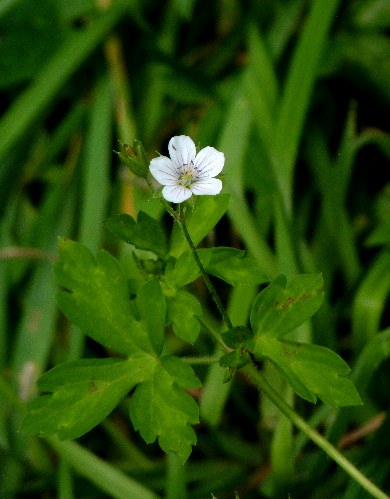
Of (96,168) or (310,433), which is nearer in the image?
(310,433)

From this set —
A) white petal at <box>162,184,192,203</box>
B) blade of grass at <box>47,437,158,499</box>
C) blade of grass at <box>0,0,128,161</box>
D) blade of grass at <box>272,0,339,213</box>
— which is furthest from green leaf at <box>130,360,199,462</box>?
blade of grass at <box>0,0,128,161</box>

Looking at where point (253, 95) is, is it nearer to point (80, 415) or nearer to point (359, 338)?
point (359, 338)

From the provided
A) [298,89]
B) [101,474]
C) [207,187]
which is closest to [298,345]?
[207,187]

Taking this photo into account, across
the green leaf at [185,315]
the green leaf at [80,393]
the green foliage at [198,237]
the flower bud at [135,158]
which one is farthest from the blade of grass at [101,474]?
the flower bud at [135,158]

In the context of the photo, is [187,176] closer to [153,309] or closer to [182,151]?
[182,151]

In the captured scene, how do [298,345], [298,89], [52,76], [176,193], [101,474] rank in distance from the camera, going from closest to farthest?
[176,193]
[298,345]
[101,474]
[298,89]
[52,76]

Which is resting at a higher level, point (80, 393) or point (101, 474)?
point (80, 393)

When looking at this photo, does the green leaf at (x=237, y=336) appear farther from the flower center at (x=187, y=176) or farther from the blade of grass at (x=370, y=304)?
the blade of grass at (x=370, y=304)

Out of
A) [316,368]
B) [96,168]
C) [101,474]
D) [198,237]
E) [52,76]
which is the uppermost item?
[52,76]
